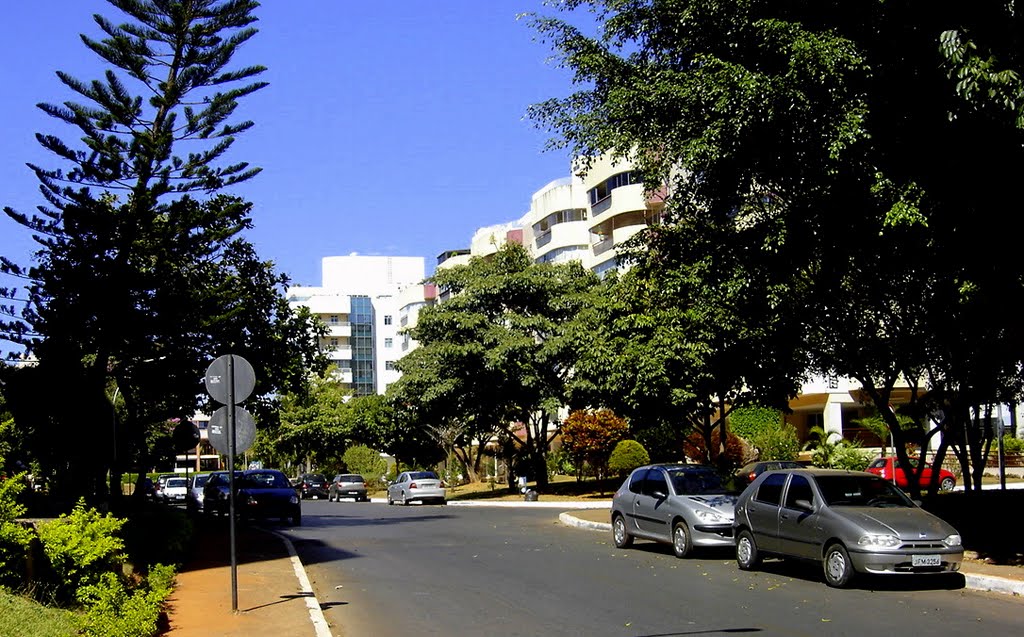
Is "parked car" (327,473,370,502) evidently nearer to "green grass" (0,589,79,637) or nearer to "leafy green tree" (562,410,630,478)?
"leafy green tree" (562,410,630,478)

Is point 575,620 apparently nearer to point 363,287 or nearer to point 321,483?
point 321,483

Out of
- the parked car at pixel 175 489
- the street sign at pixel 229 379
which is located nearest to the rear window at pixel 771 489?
the street sign at pixel 229 379

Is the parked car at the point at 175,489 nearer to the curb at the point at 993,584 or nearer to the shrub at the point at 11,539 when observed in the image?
the shrub at the point at 11,539

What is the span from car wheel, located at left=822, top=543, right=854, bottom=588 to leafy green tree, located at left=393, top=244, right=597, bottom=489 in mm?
25481

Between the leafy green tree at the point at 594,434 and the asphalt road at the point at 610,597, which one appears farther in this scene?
the leafy green tree at the point at 594,434

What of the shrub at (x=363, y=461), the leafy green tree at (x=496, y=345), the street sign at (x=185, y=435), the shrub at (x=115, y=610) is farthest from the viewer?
the shrub at (x=363, y=461)

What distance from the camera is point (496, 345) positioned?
40.5m

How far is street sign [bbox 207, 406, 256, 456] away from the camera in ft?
39.3

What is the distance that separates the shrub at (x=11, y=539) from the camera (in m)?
10.3

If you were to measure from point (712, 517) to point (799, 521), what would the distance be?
9.65ft

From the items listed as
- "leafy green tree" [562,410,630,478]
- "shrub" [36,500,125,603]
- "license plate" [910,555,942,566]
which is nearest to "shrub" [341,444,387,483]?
"leafy green tree" [562,410,630,478]

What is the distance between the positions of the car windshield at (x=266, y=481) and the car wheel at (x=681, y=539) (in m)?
16.8

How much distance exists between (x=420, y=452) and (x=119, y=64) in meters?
47.3

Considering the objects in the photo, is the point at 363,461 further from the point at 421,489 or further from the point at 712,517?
the point at 712,517
